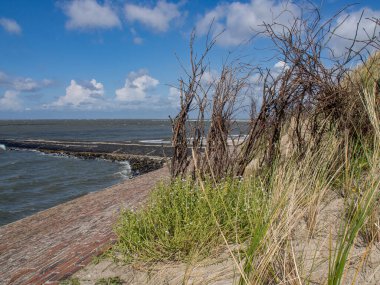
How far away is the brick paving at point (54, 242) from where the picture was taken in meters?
4.48

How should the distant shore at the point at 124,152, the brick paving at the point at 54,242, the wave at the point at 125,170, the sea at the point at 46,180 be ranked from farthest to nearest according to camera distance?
the distant shore at the point at 124,152
the wave at the point at 125,170
the sea at the point at 46,180
the brick paving at the point at 54,242

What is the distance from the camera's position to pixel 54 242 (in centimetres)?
603

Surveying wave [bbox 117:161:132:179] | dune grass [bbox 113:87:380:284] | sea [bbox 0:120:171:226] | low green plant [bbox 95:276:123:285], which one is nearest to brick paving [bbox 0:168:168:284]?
low green plant [bbox 95:276:123:285]

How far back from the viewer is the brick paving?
4.48 meters

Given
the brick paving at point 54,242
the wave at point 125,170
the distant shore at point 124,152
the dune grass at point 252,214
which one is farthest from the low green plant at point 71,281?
→ the distant shore at point 124,152

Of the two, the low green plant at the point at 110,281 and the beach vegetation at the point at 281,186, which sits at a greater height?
the beach vegetation at the point at 281,186

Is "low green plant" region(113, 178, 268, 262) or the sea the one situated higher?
"low green plant" region(113, 178, 268, 262)

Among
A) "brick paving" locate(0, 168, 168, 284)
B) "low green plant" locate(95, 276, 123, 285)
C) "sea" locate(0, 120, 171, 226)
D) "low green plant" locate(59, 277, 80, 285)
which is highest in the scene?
"low green plant" locate(95, 276, 123, 285)

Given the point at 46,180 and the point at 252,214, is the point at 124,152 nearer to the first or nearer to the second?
the point at 46,180

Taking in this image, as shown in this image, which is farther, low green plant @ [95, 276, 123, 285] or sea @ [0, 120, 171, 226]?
sea @ [0, 120, 171, 226]

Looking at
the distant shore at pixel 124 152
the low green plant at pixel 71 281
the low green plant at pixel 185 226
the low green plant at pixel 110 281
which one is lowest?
the distant shore at pixel 124 152

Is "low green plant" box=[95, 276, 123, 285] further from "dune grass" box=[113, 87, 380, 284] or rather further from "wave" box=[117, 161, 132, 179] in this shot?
"wave" box=[117, 161, 132, 179]

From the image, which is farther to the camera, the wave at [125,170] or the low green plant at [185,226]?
the wave at [125,170]

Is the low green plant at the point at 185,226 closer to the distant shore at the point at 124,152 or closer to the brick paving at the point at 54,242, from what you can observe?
the brick paving at the point at 54,242
